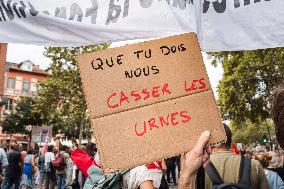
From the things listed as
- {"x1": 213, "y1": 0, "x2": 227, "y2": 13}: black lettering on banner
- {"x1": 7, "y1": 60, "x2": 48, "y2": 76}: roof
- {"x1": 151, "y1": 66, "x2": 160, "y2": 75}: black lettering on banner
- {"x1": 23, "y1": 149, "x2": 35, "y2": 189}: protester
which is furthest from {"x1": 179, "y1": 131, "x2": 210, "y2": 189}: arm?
{"x1": 7, "y1": 60, "x2": 48, "y2": 76}: roof

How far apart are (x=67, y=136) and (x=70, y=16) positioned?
5548 centimetres

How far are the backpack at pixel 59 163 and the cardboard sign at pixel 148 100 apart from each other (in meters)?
13.8

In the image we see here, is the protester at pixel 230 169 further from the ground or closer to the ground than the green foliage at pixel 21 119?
closer to the ground

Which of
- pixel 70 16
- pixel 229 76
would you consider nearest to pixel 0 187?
pixel 70 16

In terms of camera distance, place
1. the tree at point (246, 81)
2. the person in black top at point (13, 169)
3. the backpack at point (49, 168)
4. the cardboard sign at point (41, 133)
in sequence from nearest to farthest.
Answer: the person in black top at point (13, 169), the backpack at point (49, 168), the cardboard sign at point (41, 133), the tree at point (246, 81)

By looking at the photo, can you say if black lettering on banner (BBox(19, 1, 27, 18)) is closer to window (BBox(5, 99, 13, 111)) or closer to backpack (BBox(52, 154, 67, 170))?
backpack (BBox(52, 154, 67, 170))

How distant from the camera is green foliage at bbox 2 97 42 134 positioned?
53438mm

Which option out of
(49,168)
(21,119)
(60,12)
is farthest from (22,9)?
(21,119)

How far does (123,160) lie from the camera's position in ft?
6.29

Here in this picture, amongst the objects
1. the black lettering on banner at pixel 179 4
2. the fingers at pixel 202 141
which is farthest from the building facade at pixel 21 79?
the fingers at pixel 202 141

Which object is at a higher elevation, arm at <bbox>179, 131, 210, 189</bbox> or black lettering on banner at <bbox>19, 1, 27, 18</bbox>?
black lettering on banner at <bbox>19, 1, 27, 18</bbox>

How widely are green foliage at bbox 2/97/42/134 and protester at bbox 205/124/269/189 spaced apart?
2001 inches

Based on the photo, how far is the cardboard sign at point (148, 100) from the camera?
193 centimetres

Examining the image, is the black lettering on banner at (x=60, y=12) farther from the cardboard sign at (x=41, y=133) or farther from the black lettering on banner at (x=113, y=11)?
the cardboard sign at (x=41, y=133)
